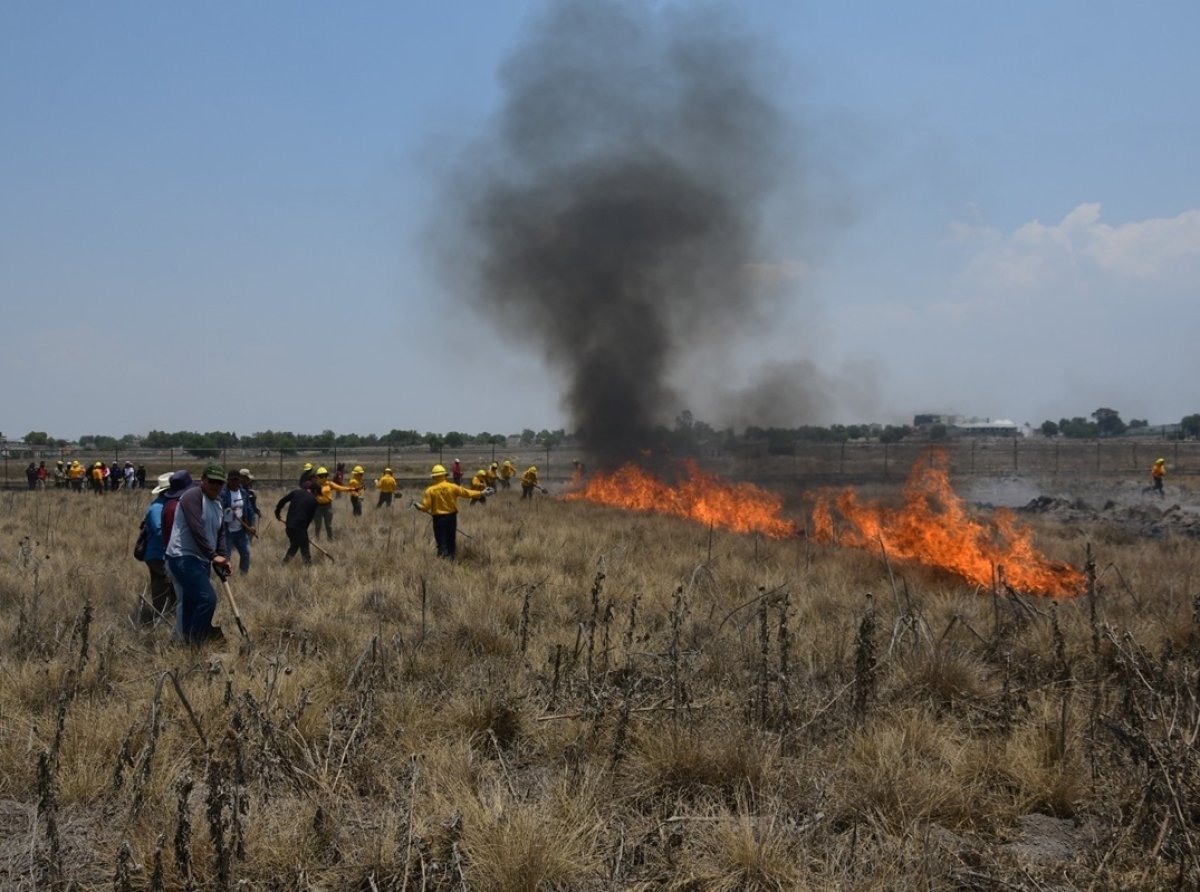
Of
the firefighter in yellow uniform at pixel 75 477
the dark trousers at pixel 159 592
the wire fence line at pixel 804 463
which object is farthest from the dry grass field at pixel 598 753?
the firefighter in yellow uniform at pixel 75 477

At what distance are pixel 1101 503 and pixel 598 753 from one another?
29.0 metres

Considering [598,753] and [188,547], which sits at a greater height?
[188,547]

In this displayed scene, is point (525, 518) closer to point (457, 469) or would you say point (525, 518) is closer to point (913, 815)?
point (457, 469)

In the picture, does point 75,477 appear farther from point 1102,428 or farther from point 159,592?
point 1102,428

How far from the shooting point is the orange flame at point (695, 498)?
19.4m

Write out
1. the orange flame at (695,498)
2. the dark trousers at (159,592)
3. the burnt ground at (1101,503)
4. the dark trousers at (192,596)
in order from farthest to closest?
the burnt ground at (1101,503) < the orange flame at (695,498) < the dark trousers at (159,592) < the dark trousers at (192,596)

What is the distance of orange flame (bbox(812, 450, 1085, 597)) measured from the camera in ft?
33.7

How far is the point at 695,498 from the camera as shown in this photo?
22.7 meters

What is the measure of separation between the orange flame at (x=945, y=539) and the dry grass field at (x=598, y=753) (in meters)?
2.02

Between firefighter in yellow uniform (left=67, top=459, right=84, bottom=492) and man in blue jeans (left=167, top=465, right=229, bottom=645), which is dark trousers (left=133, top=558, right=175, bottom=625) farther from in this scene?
firefighter in yellow uniform (left=67, top=459, right=84, bottom=492)

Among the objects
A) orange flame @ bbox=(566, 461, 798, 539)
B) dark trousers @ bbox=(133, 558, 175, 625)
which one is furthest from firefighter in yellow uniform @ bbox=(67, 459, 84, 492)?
dark trousers @ bbox=(133, 558, 175, 625)

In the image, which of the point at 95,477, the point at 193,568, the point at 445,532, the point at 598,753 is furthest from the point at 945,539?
the point at 95,477

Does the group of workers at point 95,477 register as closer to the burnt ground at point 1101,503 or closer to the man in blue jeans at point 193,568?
the man in blue jeans at point 193,568

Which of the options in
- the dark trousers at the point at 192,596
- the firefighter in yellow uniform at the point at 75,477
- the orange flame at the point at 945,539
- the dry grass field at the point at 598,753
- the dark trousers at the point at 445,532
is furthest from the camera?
the firefighter in yellow uniform at the point at 75,477
